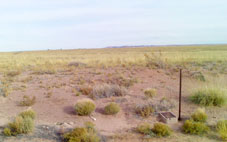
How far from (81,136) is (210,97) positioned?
6.49 m

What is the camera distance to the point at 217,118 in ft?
25.1

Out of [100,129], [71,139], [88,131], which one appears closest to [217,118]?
[100,129]

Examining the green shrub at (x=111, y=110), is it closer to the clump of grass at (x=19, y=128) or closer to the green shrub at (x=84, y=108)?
the green shrub at (x=84, y=108)

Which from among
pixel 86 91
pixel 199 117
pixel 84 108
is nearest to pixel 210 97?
pixel 199 117

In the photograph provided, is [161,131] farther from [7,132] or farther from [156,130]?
[7,132]

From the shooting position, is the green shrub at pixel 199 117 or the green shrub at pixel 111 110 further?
the green shrub at pixel 111 110

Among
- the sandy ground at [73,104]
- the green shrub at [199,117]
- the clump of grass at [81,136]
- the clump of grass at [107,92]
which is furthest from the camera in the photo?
the clump of grass at [107,92]

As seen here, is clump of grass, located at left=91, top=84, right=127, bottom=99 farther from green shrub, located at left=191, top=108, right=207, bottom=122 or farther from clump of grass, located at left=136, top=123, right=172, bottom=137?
green shrub, located at left=191, top=108, right=207, bottom=122

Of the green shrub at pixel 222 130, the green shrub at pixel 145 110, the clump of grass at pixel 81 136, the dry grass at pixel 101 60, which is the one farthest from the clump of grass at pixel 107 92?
the dry grass at pixel 101 60

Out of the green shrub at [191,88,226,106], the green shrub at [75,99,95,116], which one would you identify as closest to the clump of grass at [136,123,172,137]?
the green shrub at [75,99,95,116]

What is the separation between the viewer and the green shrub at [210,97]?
8895 mm

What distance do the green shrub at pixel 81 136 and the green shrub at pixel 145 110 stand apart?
2745 mm

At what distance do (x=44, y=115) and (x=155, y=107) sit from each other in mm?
4724

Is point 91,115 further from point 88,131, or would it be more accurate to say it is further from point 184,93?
point 184,93
